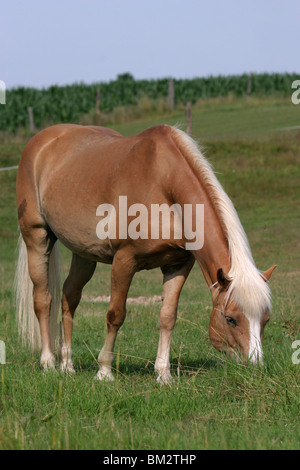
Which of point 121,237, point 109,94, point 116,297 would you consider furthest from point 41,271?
point 109,94

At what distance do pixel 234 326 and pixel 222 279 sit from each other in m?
0.33

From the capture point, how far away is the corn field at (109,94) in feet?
130

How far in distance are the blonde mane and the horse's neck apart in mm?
45

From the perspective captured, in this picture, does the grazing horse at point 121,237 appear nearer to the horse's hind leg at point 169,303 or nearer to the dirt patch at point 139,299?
the horse's hind leg at point 169,303

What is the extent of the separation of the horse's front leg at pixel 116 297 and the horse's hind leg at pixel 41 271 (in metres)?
0.88

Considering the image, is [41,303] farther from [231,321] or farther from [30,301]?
[231,321]

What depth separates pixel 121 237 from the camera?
5930mm

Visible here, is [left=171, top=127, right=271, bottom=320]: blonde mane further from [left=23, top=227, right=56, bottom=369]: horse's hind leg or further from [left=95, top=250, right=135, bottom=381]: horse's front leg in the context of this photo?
[left=23, top=227, right=56, bottom=369]: horse's hind leg

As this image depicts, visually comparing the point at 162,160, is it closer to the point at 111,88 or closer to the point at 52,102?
the point at 52,102

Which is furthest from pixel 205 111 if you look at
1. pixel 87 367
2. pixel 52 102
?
pixel 87 367

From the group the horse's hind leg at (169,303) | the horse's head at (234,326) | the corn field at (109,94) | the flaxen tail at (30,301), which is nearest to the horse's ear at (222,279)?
the horse's head at (234,326)

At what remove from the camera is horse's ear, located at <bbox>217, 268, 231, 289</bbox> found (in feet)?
16.5

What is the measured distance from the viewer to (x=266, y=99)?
3959 centimetres

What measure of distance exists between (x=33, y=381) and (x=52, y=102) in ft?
A: 121
